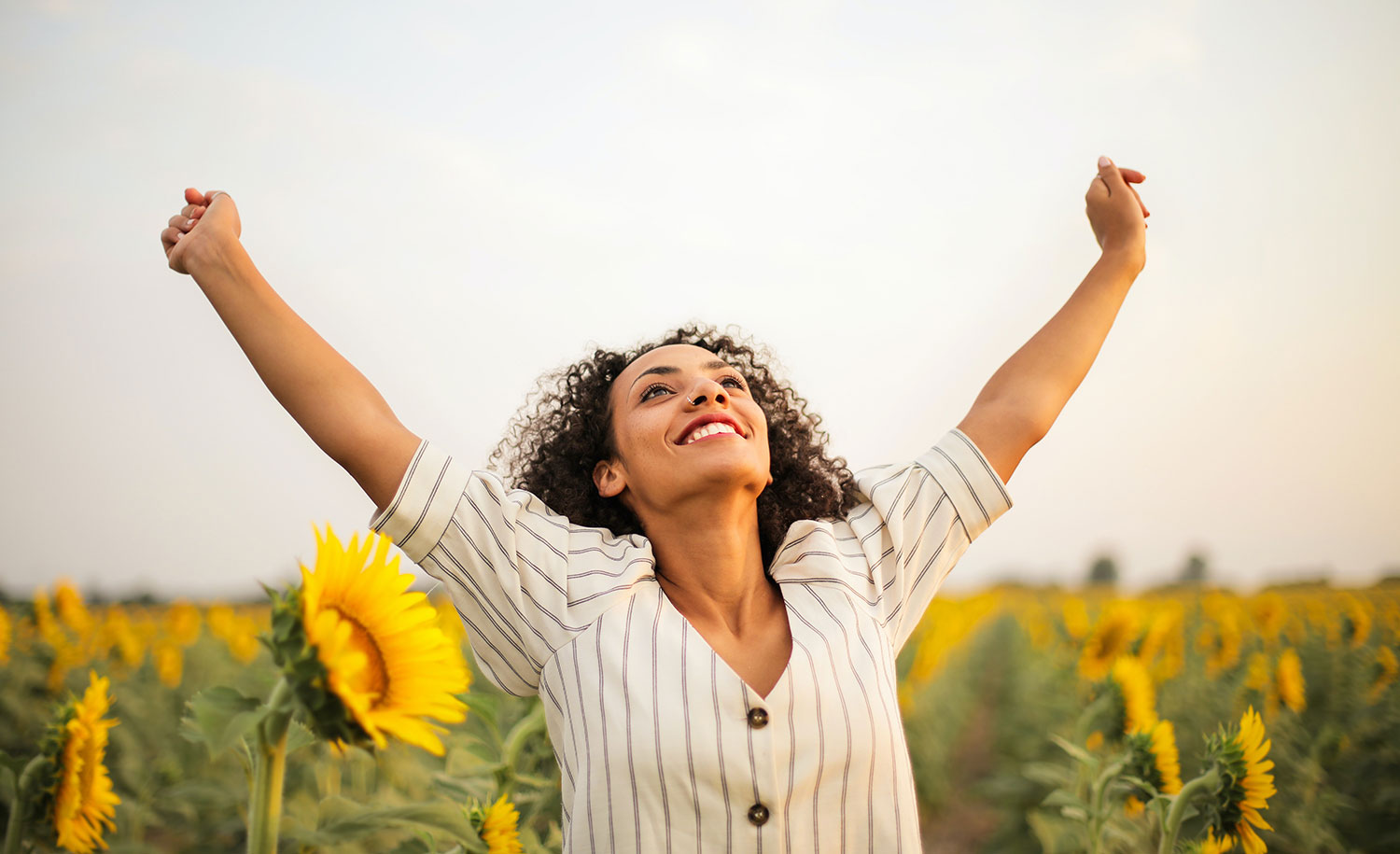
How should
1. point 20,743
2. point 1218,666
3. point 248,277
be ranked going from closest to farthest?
point 248,277 < point 20,743 < point 1218,666

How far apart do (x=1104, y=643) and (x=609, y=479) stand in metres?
3.55

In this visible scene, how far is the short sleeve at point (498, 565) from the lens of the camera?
5.61 feet

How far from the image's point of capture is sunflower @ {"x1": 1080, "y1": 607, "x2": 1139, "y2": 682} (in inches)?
183

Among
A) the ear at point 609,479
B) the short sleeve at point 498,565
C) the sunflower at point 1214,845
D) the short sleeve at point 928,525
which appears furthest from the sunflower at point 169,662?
the sunflower at point 1214,845

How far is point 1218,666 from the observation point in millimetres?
6121

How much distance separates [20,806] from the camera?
1611 mm

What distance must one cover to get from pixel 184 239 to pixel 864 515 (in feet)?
5.32

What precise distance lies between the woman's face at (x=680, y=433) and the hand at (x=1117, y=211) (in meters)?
1.12

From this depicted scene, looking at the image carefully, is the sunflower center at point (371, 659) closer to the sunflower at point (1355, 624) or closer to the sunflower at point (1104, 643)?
the sunflower at point (1104, 643)

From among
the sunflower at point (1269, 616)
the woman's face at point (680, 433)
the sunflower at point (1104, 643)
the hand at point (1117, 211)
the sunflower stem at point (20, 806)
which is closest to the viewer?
the sunflower stem at point (20, 806)

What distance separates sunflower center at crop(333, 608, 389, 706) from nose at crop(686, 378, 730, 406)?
1.07 meters

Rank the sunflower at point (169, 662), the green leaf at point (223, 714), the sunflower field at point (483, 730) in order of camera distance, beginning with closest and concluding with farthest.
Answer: the green leaf at point (223, 714) < the sunflower field at point (483, 730) < the sunflower at point (169, 662)

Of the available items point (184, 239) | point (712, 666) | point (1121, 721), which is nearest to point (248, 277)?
point (184, 239)

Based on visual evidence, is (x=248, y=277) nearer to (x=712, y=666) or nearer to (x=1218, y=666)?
(x=712, y=666)
